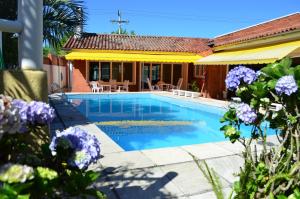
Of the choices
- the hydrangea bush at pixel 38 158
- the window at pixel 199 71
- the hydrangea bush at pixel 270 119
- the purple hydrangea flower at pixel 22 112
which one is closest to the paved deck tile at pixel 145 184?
the hydrangea bush at pixel 270 119

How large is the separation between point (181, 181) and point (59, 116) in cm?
981

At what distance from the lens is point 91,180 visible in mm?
3162

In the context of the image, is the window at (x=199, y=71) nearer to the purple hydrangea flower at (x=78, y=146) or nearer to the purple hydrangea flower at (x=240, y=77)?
the purple hydrangea flower at (x=240, y=77)

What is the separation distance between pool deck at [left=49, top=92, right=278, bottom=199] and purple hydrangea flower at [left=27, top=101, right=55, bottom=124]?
306 cm

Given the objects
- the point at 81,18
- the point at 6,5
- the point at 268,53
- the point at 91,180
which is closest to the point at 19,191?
the point at 91,180

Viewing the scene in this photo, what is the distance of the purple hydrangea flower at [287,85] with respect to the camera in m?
3.98

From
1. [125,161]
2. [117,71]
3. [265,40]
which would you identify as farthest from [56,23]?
[117,71]

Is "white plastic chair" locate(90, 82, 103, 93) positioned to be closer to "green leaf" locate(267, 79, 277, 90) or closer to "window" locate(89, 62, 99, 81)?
"window" locate(89, 62, 99, 81)

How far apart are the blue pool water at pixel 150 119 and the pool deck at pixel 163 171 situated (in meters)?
4.59

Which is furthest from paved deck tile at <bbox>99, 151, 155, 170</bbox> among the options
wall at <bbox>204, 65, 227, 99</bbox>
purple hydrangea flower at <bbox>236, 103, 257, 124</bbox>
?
wall at <bbox>204, 65, 227, 99</bbox>

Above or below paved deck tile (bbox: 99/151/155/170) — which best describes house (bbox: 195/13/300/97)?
above

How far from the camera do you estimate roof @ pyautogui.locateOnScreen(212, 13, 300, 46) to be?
70.5 ft

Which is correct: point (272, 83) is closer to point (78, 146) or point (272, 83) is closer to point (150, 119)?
point (78, 146)

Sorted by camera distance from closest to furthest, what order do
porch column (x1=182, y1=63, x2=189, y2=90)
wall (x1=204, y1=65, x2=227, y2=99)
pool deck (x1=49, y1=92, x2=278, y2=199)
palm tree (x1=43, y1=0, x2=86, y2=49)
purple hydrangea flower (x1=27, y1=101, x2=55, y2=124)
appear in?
purple hydrangea flower (x1=27, y1=101, x2=55, y2=124)
pool deck (x1=49, y1=92, x2=278, y2=199)
palm tree (x1=43, y1=0, x2=86, y2=49)
wall (x1=204, y1=65, x2=227, y2=99)
porch column (x1=182, y1=63, x2=189, y2=90)
